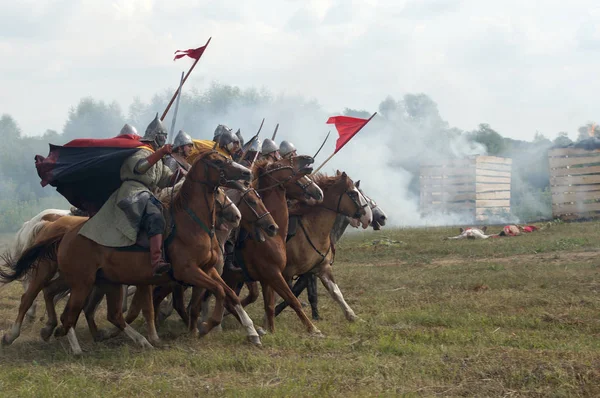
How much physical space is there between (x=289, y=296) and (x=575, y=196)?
21270 mm

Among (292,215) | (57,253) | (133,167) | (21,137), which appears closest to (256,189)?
(292,215)

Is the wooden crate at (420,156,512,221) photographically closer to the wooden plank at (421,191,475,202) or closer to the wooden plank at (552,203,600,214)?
the wooden plank at (421,191,475,202)

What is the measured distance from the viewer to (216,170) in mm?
9047

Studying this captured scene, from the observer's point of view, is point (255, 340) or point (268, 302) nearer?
point (255, 340)

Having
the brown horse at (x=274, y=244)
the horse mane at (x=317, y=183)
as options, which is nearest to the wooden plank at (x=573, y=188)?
the horse mane at (x=317, y=183)

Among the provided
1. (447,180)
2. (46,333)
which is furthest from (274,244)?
(447,180)

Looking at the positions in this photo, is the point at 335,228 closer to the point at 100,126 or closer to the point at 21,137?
the point at 100,126

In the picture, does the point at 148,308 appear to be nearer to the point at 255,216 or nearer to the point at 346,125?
the point at 255,216

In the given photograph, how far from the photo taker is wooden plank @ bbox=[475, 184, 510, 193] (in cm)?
3331

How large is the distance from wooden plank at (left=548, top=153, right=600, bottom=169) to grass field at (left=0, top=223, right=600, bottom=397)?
15.3 m

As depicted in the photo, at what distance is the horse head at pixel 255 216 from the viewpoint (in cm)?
973

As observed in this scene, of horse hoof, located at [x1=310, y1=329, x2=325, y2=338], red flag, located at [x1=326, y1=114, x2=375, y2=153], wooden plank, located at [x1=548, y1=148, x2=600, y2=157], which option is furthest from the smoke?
horse hoof, located at [x1=310, y1=329, x2=325, y2=338]

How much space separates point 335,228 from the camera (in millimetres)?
12617

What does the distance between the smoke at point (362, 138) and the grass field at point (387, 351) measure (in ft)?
66.9
